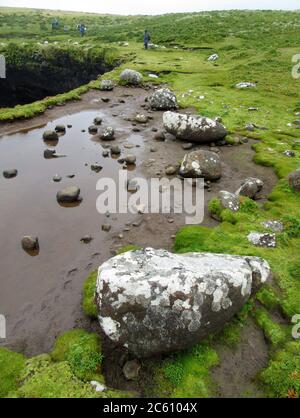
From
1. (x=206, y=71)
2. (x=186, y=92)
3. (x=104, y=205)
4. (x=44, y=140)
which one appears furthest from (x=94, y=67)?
(x=104, y=205)

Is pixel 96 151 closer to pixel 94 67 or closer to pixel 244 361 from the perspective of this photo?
pixel 244 361

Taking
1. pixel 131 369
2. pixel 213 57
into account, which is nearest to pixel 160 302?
pixel 131 369

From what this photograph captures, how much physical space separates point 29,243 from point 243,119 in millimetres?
19102

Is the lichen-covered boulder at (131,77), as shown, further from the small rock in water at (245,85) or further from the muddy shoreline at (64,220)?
the muddy shoreline at (64,220)

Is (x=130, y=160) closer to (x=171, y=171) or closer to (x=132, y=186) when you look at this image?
(x=171, y=171)

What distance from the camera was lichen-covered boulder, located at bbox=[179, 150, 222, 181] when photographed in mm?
18656

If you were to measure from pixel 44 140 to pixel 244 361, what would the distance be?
19095 millimetres

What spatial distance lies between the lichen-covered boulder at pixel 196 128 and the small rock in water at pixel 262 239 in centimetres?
1026

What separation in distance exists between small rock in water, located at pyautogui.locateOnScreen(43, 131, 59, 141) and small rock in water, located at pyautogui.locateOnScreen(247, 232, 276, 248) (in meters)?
15.1

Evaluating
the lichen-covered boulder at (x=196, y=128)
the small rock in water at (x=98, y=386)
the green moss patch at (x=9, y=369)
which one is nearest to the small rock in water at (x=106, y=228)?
the green moss patch at (x=9, y=369)

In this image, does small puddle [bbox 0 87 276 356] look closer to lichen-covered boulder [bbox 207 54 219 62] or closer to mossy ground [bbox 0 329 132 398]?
mossy ground [bbox 0 329 132 398]

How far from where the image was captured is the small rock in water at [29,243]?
45.1 ft

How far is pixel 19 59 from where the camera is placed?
5234 cm

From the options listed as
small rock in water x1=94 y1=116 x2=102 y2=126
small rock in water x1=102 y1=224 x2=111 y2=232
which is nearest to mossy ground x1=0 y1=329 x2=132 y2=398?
small rock in water x1=102 y1=224 x2=111 y2=232
